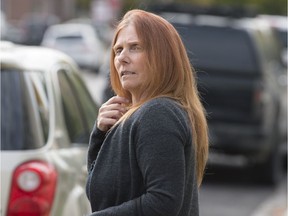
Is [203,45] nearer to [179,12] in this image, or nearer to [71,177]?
[179,12]

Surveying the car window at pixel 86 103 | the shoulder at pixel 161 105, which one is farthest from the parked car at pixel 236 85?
the shoulder at pixel 161 105

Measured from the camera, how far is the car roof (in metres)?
5.61

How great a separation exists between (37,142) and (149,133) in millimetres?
1946

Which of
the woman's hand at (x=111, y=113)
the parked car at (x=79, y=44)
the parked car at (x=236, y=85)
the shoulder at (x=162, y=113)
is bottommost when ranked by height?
the parked car at (x=79, y=44)

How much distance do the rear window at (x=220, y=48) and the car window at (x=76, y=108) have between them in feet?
18.9

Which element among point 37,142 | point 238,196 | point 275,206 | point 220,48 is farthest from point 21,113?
point 220,48

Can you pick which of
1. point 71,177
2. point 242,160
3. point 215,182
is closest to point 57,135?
point 71,177

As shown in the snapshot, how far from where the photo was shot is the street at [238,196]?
1116 cm

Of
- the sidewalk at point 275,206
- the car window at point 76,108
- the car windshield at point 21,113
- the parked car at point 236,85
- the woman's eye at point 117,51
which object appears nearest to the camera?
the woman's eye at point 117,51

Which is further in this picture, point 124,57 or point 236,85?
point 236,85

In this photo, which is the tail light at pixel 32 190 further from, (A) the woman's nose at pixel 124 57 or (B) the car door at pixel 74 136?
(A) the woman's nose at pixel 124 57

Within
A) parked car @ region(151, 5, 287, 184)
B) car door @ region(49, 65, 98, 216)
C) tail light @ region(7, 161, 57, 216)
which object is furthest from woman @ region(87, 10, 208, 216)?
parked car @ region(151, 5, 287, 184)

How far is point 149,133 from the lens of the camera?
139 inches

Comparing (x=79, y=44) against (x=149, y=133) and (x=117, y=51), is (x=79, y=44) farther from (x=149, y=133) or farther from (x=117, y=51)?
(x=149, y=133)
